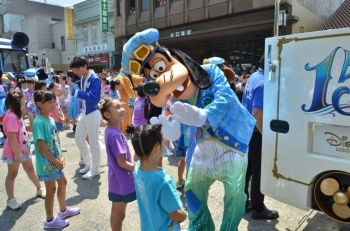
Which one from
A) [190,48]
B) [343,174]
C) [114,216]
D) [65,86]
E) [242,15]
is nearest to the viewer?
[343,174]

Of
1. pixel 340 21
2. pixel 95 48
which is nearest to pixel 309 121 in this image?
pixel 340 21

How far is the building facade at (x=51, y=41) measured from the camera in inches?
1203

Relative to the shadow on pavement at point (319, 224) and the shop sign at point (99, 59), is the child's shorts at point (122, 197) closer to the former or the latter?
the shadow on pavement at point (319, 224)

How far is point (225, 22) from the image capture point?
13.8 metres

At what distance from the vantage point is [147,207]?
1.74 metres

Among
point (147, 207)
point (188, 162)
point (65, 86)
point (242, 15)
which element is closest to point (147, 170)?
point (147, 207)

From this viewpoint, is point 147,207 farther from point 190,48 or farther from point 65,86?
point 190,48

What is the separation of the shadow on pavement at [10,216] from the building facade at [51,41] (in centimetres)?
2881

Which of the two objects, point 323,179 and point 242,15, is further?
point 242,15

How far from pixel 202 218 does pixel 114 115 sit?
1.12 metres

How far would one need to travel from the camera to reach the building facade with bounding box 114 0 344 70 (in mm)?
12141

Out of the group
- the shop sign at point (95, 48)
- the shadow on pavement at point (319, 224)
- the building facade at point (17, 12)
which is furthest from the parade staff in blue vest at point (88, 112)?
the building facade at point (17, 12)

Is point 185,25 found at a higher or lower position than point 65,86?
higher

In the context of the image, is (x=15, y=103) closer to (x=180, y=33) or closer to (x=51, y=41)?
(x=180, y=33)
